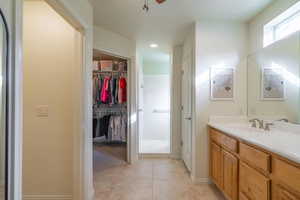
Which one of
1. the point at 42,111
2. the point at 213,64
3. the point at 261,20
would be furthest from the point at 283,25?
the point at 42,111

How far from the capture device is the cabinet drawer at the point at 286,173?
115 cm

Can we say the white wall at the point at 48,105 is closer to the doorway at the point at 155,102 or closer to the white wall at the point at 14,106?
the white wall at the point at 14,106

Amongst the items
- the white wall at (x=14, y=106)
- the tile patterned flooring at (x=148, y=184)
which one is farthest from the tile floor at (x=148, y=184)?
the white wall at (x=14, y=106)

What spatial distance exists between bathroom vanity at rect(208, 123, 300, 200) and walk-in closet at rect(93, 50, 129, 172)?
2606 mm

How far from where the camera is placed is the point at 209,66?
2846mm

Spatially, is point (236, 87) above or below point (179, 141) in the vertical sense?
above

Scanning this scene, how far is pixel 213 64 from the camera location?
2.85 metres

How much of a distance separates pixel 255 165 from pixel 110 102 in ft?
12.1

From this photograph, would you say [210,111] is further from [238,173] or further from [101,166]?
[101,166]

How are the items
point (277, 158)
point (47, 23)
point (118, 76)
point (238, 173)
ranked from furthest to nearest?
point (118, 76) < point (47, 23) < point (238, 173) < point (277, 158)

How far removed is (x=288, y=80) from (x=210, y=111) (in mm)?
1004

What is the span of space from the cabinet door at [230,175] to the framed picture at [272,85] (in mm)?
855

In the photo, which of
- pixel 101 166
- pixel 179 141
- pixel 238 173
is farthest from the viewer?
pixel 179 141

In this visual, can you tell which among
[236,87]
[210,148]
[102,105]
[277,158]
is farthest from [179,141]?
[277,158]
